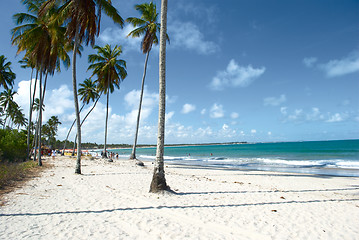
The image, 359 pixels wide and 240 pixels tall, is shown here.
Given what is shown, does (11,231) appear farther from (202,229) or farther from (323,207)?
(323,207)

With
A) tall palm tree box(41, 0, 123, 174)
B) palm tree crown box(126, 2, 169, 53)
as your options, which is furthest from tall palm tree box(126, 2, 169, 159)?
tall palm tree box(41, 0, 123, 174)

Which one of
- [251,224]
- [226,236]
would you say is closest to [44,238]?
[226,236]

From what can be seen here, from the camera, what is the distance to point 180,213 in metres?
5.18

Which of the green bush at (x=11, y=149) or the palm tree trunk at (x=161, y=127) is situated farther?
the green bush at (x=11, y=149)

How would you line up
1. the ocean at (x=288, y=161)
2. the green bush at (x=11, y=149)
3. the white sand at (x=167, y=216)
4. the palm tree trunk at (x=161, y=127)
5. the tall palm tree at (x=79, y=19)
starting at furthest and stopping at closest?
1. the ocean at (x=288, y=161)
2. the green bush at (x=11, y=149)
3. the tall palm tree at (x=79, y=19)
4. the palm tree trunk at (x=161, y=127)
5. the white sand at (x=167, y=216)

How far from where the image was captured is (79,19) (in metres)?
11.8

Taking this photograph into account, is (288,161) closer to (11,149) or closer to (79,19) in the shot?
(79,19)

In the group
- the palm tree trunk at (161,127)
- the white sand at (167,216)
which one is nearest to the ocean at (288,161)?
the white sand at (167,216)

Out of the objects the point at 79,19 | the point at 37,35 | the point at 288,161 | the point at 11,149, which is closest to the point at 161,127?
the point at 79,19

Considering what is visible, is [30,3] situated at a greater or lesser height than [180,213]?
greater

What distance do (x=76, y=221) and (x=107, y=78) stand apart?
24.3m

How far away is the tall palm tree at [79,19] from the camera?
11633 millimetres

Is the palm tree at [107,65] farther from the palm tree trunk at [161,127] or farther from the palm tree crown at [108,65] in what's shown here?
the palm tree trunk at [161,127]

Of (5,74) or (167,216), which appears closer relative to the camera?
(167,216)
